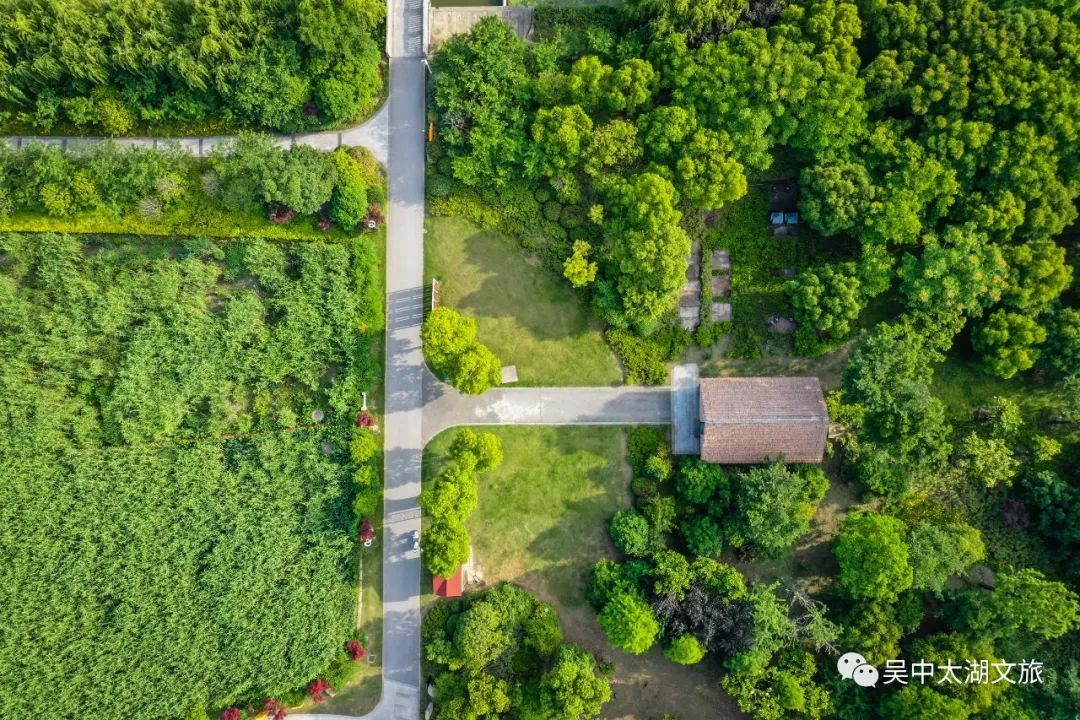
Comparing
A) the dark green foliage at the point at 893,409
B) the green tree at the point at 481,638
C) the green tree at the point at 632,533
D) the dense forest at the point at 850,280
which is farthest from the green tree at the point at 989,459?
the green tree at the point at 481,638

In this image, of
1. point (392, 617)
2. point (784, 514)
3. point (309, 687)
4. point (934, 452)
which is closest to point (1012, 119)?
point (934, 452)

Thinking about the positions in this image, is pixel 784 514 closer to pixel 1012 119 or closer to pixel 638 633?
pixel 638 633

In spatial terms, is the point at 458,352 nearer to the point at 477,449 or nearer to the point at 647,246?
the point at 477,449

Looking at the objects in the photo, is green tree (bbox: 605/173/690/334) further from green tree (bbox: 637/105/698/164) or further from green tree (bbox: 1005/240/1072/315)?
green tree (bbox: 1005/240/1072/315)

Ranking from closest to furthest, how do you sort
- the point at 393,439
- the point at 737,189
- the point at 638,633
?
the point at 638,633 < the point at 737,189 < the point at 393,439

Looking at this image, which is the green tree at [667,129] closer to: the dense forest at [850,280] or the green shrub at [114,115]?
the dense forest at [850,280]

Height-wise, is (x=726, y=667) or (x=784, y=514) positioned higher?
(x=784, y=514)

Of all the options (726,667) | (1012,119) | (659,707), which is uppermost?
(1012,119)
